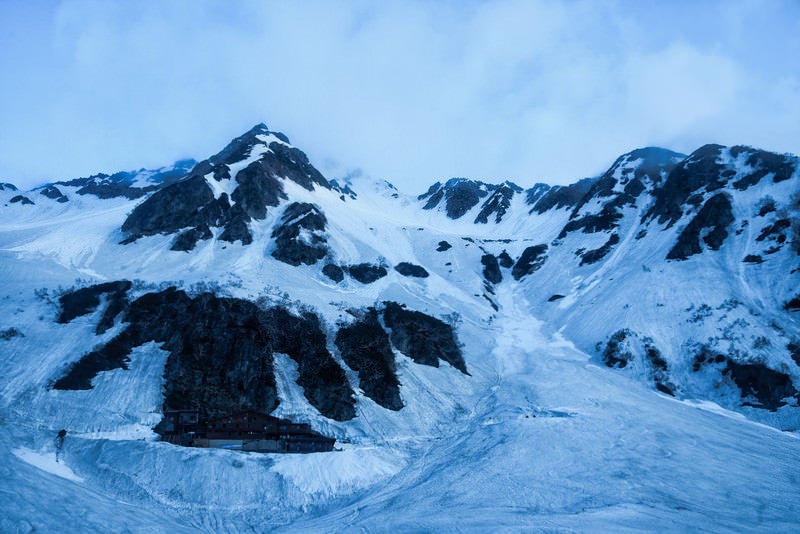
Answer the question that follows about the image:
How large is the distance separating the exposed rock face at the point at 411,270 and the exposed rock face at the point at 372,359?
34315mm

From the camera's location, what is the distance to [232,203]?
3681 inches

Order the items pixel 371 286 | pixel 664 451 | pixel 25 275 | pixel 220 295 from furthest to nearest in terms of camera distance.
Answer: pixel 371 286 < pixel 25 275 < pixel 220 295 < pixel 664 451

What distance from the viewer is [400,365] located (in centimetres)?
5553

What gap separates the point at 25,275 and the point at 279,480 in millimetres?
49698

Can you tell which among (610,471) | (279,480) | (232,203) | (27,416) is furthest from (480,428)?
(232,203)

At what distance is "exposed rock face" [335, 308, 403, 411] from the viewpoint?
49500 mm

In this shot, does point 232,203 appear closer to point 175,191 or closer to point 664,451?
point 175,191

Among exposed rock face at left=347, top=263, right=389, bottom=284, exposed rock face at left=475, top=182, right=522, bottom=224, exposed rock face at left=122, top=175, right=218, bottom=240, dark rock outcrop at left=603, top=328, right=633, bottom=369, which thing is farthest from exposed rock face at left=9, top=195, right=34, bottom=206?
dark rock outcrop at left=603, top=328, right=633, bottom=369

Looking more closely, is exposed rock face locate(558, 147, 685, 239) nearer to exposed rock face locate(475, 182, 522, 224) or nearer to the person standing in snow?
exposed rock face locate(475, 182, 522, 224)

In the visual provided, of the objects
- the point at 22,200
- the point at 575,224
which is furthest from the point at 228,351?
the point at 22,200

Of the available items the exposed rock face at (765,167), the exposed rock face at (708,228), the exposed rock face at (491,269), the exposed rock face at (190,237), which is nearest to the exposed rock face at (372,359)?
the exposed rock face at (190,237)

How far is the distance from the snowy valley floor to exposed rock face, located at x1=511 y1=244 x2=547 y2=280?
6487 centimetres

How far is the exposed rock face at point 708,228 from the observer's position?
78750 millimetres

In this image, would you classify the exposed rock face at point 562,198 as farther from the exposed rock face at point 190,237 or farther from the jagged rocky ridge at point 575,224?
the exposed rock face at point 190,237
